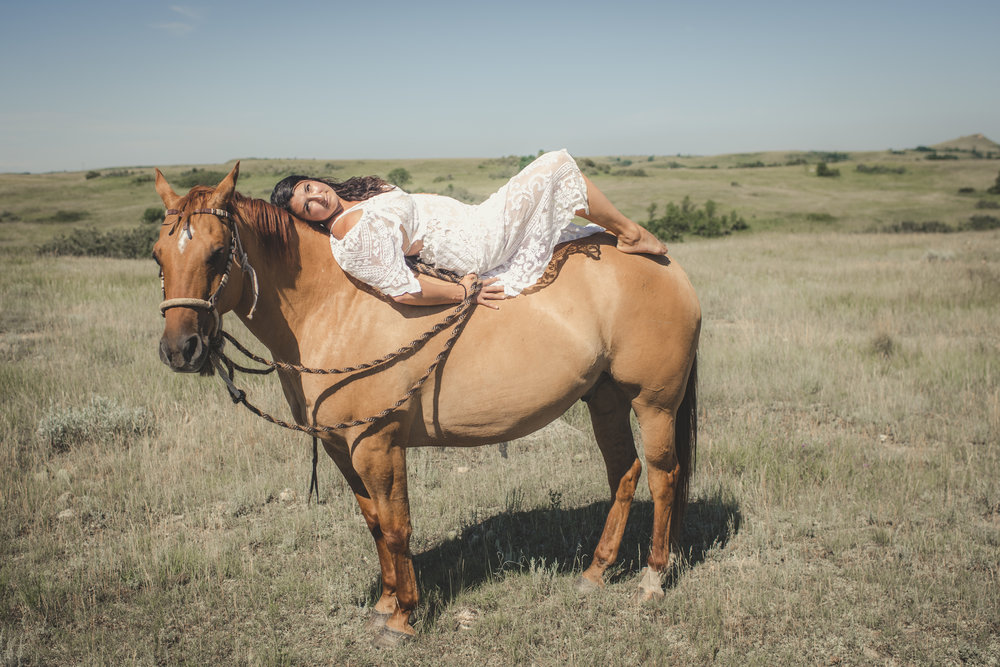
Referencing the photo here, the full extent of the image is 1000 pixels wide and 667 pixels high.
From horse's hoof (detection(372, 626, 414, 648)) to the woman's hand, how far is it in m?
2.03

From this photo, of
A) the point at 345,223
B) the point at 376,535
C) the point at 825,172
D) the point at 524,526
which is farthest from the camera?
the point at 825,172

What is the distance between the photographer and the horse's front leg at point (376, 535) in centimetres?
356

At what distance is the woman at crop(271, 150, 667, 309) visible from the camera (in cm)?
301

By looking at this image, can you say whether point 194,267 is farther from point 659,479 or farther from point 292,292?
point 659,479

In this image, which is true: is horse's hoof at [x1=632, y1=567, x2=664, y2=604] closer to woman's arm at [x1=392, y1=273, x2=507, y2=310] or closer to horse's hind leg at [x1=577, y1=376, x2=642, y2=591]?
horse's hind leg at [x1=577, y1=376, x2=642, y2=591]

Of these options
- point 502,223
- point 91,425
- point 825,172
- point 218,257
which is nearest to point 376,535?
point 218,257

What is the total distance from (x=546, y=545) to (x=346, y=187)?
119 inches

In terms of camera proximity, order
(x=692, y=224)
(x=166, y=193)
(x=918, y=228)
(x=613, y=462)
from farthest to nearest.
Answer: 1. (x=692, y=224)
2. (x=918, y=228)
3. (x=613, y=462)
4. (x=166, y=193)

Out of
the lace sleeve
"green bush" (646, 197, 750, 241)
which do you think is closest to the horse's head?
the lace sleeve

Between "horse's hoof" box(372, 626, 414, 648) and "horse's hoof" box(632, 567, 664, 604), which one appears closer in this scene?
"horse's hoof" box(372, 626, 414, 648)

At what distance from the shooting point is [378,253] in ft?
9.73

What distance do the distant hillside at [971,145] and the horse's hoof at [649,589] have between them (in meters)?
128

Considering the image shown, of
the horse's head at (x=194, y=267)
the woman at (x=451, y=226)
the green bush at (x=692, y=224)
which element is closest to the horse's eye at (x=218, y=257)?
the horse's head at (x=194, y=267)

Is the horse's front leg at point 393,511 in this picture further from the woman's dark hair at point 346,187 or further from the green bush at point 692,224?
the green bush at point 692,224
